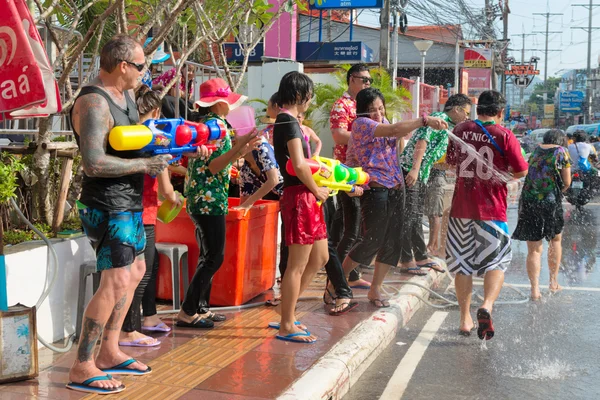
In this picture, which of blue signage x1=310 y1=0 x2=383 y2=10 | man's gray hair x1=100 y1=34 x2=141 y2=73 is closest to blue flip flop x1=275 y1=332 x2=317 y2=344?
man's gray hair x1=100 y1=34 x2=141 y2=73

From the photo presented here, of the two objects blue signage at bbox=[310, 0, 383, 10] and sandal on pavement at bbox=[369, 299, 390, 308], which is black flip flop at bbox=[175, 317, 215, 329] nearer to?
sandal on pavement at bbox=[369, 299, 390, 308]

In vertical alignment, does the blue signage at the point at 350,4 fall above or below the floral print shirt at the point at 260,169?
above

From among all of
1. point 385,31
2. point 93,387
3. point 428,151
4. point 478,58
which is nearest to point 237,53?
point 385,31

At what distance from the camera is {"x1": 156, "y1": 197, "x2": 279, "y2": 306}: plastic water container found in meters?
6.38

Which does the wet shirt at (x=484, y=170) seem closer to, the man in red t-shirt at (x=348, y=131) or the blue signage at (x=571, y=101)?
the man in red t-shirt at (x=348, y=131)

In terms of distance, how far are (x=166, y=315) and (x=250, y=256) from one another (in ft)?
2.96

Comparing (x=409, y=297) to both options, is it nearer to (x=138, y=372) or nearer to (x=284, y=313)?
(x=284, y=313)

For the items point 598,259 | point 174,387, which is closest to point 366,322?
point 174,387

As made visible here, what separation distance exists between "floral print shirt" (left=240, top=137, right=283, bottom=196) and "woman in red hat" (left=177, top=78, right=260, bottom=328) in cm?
51

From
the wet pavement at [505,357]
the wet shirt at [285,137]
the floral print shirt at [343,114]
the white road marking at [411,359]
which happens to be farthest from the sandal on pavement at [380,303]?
the wet shirt at [285,137]

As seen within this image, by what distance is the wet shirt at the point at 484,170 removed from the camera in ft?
20.3

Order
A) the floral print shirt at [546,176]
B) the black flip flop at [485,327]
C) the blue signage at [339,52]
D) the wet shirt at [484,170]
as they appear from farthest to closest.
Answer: the blue signage at [339,52], the floral print shirt at [546,176], the wet shirt at [484,170], the black flip flop at [485,327]

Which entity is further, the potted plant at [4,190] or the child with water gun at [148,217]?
the child with water gun at [148,217]

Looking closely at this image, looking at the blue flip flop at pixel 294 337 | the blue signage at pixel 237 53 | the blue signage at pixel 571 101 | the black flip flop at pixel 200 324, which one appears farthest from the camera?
the blue signage at pixel 571 101
